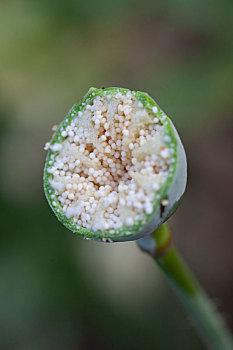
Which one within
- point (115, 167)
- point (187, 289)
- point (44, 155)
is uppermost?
point (115, 167)

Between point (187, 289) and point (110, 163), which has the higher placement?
point (110, 163)

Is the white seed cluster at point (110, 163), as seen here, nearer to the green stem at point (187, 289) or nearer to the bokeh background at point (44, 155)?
the green stem at point (187, 289)

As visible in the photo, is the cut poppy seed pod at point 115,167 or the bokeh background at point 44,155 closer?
the cut poppy seed pod at point 115,167

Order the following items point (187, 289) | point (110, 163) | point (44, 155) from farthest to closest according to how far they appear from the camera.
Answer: point (44, 155) → point (187, 289) → point (110, 163)

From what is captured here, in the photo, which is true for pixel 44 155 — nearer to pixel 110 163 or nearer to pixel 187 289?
pixel 187 289

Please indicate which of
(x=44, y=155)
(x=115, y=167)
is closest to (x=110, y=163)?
(x=115, y=167)

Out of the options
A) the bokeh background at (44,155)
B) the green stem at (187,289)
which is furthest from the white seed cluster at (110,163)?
the bokeh background at (44,155)

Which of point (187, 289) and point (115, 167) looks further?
point (187, 289)
